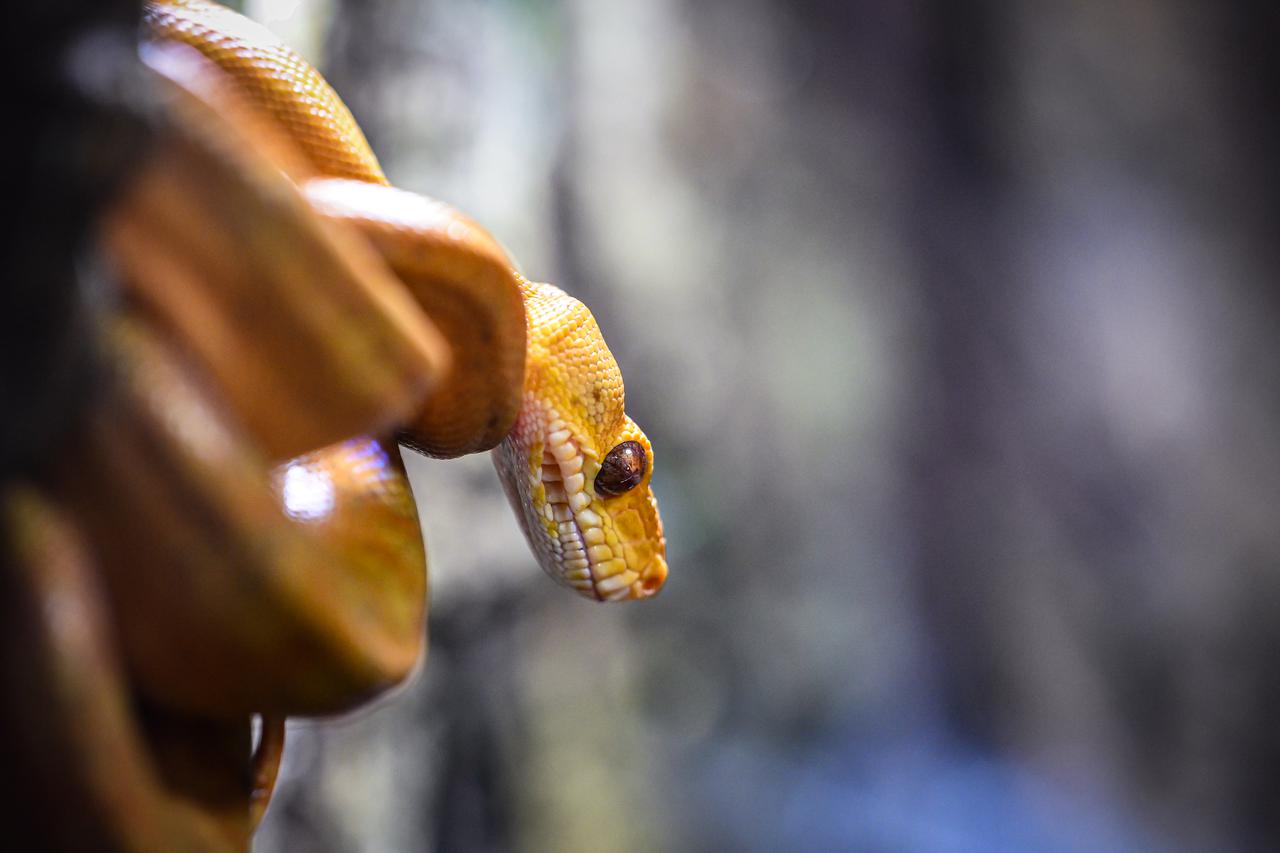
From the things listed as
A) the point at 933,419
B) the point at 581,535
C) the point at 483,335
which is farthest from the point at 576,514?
the point at 933,419

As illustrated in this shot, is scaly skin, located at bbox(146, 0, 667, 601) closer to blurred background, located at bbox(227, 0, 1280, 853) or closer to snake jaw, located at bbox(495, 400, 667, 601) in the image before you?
snake jaw, located at bbox(495, 400, 667, 601)

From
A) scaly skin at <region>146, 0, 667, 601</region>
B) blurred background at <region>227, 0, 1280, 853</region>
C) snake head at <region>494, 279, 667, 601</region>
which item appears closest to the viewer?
scaly skin at <region>146, 0, 667, 601</region>

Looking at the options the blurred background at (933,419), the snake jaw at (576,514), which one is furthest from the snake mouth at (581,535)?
the blurred background at (933,419)

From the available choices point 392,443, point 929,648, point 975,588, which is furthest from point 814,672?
point 392,443

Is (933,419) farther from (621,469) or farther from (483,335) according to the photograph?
(483,335)

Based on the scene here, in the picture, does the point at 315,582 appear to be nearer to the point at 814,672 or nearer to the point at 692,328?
the point at 692,328

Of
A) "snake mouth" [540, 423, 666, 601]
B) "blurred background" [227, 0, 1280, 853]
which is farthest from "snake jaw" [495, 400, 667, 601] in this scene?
"blurred background" [227, 0, 1280, 853]
